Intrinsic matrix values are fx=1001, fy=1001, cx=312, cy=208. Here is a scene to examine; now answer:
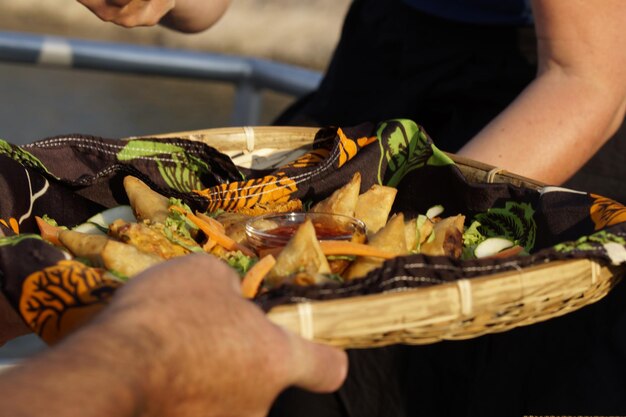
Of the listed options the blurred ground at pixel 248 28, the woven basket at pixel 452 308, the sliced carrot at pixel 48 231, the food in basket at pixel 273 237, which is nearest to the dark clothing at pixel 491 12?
the food in basket at pixel 273 237

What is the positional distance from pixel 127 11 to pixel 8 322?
0.69m

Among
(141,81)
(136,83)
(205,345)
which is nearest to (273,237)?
(205,345)

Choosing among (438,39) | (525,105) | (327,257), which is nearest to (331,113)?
(438,39)

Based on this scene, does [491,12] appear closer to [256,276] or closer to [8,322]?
[256,276]

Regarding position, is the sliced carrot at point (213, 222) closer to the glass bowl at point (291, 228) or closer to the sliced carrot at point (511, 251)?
the glass bowl at point (291, 228)

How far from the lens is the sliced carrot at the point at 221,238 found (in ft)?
4.09

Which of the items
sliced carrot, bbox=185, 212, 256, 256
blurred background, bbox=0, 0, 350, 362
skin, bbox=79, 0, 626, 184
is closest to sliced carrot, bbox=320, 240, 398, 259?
sliced carrot, bbox=185, 212, 256, 256

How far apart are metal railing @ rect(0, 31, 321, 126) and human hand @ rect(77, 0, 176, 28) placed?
2.93 feet

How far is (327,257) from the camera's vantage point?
1.19 meters

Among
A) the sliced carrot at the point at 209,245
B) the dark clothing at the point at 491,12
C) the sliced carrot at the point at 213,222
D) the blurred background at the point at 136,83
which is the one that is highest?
the dark clothing at the point at 491,12

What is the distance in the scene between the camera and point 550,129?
175 centimetres

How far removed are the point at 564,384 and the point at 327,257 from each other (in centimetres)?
64

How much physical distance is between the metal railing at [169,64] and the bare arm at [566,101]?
0.96 metres

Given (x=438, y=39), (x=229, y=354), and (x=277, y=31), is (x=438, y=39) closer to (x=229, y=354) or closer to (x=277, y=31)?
(x=229, y=354)
